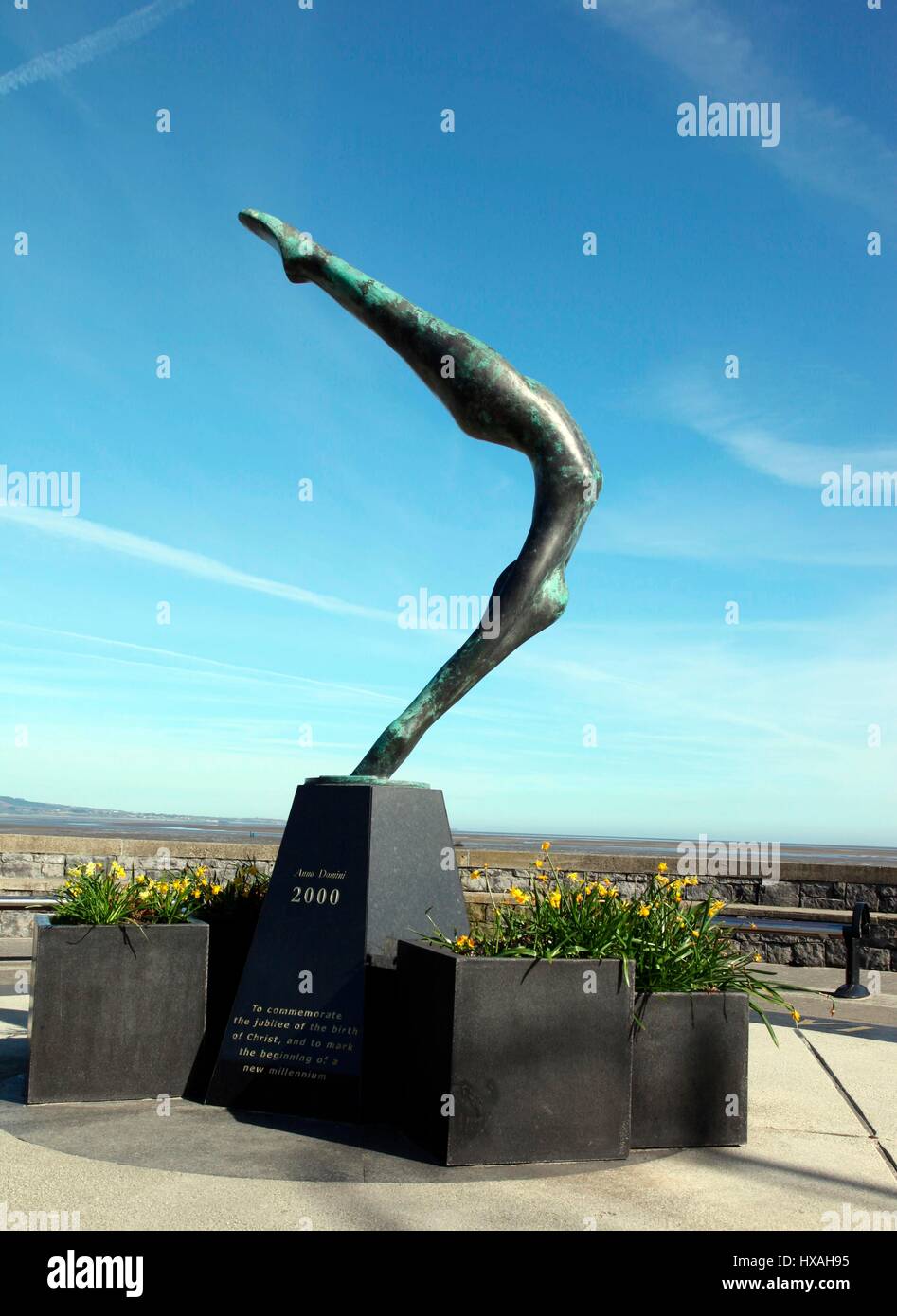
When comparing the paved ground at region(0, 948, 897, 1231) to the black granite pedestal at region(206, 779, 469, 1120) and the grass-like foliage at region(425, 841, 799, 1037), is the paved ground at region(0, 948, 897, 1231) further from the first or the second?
the grass-like foliage at region(425, 841, 799, 1037)

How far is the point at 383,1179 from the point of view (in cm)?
394

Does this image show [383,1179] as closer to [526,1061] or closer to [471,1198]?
[471,1198]

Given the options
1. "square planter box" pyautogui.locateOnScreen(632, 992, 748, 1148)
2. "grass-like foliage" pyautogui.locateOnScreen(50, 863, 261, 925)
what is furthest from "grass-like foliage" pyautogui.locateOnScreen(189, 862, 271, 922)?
"square planter box" pyautogui.locateOnScreen(632, 992, 748, 1148)

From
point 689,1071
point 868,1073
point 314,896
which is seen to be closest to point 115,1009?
point 314,896

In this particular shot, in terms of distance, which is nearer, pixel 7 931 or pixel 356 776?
pixel 356 776

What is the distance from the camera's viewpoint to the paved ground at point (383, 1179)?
354 centimetres

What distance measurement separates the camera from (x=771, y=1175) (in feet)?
13.6

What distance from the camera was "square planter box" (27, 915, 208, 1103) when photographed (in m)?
4.93

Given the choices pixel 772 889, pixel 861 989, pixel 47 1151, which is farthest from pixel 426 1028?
pixel 772 889

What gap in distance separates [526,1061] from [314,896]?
4.72 ft

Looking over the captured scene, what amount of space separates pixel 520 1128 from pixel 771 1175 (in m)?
1.00

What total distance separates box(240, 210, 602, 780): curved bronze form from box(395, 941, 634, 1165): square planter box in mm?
1566

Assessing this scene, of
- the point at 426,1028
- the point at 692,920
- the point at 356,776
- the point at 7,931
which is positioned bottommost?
the point at 7,931
